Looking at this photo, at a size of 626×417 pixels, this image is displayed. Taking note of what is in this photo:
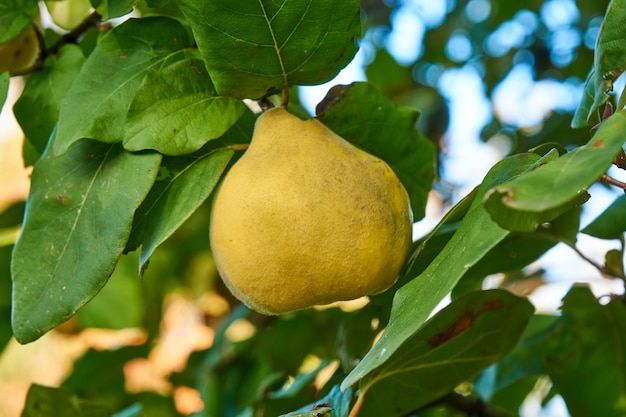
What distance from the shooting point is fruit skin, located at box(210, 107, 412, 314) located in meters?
0.74

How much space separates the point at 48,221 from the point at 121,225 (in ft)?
0.37

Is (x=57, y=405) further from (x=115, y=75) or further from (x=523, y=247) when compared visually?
(x=523, y=247)

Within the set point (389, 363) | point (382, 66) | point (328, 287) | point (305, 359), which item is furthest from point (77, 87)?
point (382, 66)

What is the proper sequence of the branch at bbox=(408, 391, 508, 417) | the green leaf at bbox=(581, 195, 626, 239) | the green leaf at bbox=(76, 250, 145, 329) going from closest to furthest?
the green leaf at bbox=(581, 195, 626, 239), the branch at bbox=(408, 391, 508, 417), the green leaf at bbox=(76, 250, 145, 329)

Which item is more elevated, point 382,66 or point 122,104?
point 122,104

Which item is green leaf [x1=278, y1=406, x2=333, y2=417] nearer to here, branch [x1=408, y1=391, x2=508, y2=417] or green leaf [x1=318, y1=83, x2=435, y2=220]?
green leaf [x1=318, y1=83, x2=435, y2=220]

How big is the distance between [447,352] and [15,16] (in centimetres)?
66

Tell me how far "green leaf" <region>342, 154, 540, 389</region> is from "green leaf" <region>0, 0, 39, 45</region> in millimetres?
592

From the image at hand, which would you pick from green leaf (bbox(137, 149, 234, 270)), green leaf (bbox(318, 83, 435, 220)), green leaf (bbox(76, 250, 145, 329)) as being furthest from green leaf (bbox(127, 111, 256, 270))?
green leaf (bbox(76, 250, 145, 329))

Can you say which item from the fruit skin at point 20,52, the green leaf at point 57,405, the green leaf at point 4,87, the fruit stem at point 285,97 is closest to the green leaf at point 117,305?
the green leaf at point 57,405

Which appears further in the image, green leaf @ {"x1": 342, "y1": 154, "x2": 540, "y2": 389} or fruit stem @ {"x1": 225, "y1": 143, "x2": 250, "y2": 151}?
fruit stem @ {"x1": 225, "y1": 143, "x2": 250, "y2": 151}

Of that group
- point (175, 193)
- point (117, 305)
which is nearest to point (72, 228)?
point (175, 193)

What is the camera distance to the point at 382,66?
2.25 m

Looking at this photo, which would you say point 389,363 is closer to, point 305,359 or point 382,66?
point 305,359
